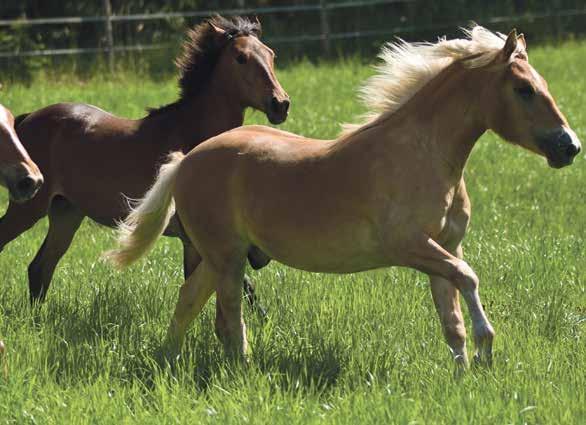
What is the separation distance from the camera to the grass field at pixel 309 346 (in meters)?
5.03

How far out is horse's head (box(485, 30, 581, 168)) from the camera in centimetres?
555

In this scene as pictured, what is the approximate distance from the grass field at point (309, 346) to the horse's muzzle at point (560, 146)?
92 centimetres

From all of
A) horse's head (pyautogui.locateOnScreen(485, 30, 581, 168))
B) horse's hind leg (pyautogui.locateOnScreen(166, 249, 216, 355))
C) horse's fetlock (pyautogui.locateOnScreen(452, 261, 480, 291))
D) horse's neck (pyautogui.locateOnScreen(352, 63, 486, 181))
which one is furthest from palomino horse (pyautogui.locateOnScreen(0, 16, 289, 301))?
horse's fetlock (pyautogui.locateOnScreen(452, 261, 480, 291))

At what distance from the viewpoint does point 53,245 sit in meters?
8.10

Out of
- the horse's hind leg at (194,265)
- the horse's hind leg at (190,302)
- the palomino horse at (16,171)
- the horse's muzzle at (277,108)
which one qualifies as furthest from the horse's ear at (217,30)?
the palomino horse at (16,171)

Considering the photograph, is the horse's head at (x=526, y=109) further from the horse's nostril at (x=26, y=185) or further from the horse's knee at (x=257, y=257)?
the horse's nostril at (x=26, y=185)

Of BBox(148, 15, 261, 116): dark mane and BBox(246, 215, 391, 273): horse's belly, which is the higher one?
BBox(148, 15, 261, 116): dark mane

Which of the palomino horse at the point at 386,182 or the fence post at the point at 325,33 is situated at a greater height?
the palomino horse at the point at 386,182

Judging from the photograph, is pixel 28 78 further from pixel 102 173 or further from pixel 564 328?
pixel 564 328

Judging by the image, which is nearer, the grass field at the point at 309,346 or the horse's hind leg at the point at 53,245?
the grass field at the point at 309,346

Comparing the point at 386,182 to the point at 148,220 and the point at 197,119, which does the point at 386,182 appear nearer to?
the point at 148,220

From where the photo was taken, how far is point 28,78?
2052 cm

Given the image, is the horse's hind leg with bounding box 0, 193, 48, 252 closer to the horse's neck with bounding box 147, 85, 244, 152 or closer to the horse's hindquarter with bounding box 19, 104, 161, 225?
the horse's hindquarter with bounding box 19, 104, 161, 225

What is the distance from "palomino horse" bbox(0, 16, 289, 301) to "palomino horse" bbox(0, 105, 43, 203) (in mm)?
2280
